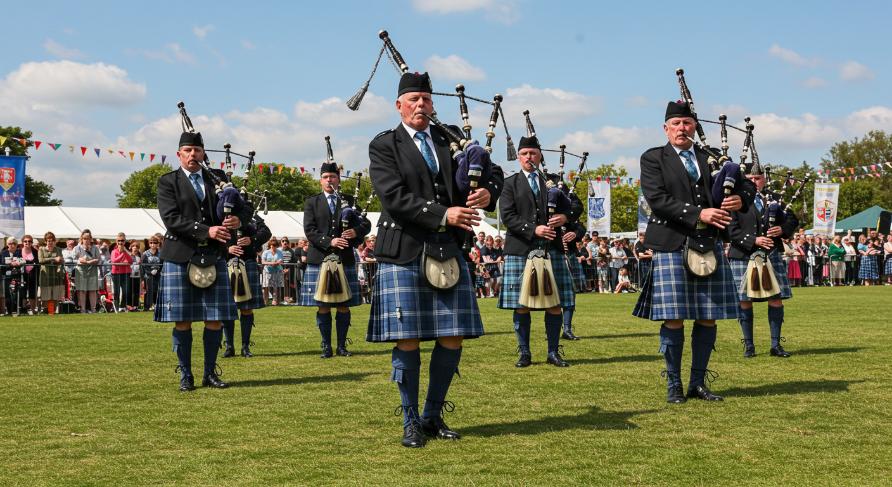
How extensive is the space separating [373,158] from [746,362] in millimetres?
4656

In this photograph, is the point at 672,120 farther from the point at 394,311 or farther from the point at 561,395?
the point at 394,311

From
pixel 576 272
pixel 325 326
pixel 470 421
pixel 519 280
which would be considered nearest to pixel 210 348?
pixel 325 326

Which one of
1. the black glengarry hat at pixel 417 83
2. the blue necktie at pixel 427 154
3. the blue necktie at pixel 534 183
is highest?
the black glengarry hat at pixel 417 83

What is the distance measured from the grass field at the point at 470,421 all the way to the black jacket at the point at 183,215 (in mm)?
1054

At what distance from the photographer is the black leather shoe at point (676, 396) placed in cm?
603

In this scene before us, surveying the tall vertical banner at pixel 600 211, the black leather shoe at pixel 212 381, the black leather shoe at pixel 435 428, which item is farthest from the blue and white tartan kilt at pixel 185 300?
the tall vertical banner at pixel 600 211

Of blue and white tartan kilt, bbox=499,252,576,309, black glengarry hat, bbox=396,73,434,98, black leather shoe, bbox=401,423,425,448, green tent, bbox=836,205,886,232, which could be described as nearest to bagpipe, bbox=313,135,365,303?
blue and white tartan kilt, bbox=499,252,576,309

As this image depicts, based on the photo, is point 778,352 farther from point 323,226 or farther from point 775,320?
point 323,226

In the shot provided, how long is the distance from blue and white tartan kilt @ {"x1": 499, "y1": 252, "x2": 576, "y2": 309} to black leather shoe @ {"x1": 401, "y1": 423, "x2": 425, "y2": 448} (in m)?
3.65

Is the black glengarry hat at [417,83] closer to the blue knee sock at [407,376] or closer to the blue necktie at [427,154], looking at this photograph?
the blue necktie at [427,154]

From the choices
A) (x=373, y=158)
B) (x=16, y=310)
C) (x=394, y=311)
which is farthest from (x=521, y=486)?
(x=16, y=310)

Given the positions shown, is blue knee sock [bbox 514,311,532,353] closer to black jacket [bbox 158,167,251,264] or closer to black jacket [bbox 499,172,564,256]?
black jacket [bbox 499,172,564,256]

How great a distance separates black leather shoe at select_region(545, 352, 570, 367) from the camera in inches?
323

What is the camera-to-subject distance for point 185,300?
6.99 m
